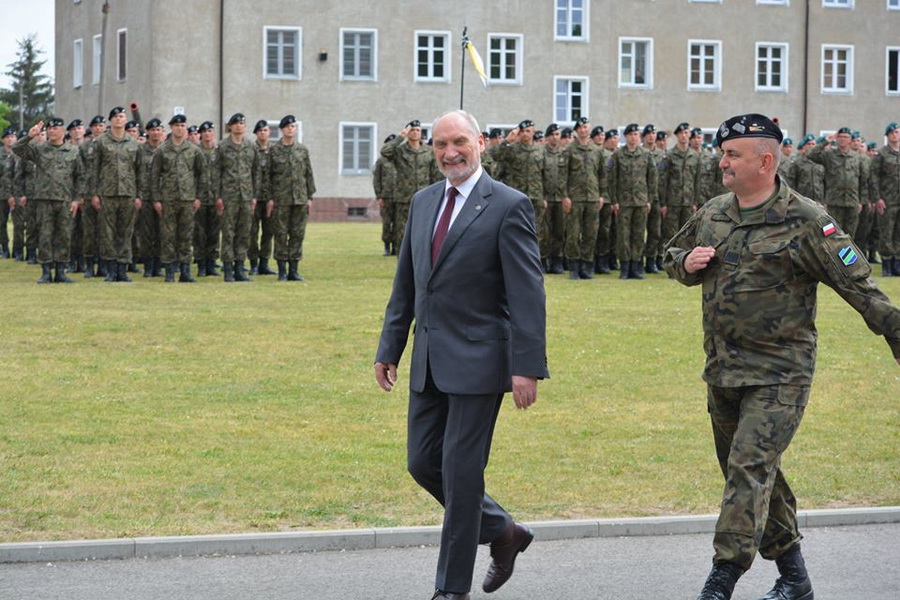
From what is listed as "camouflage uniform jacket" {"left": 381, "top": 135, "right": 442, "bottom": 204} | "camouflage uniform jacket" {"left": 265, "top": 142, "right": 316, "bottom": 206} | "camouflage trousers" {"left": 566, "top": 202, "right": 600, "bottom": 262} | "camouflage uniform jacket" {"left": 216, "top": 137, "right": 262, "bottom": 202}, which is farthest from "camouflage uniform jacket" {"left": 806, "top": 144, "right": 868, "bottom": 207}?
"camouflage uniform jacket" {"left": 216, "top": 137, "right": 262, "bottom": 202}

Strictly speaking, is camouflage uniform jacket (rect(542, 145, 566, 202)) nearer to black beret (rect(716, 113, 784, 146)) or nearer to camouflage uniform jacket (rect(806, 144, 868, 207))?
camouflage uniform jacket (rect(806, 144, 868, 207))

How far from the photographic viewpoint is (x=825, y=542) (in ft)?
27.1

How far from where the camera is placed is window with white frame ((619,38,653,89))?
201 ft

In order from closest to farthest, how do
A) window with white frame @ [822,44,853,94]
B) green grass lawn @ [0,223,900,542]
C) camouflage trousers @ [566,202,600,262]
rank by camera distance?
green grass lawn @ [0,223,900,542] < camouflage trousers @ [566,202,600,262] < window with white frame @ [822,44,853,94]

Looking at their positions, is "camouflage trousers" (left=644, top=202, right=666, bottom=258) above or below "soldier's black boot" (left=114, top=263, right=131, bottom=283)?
above

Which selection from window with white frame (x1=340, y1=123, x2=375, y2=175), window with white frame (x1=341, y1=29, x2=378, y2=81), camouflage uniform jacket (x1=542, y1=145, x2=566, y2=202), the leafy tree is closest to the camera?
camouflage uniform jacket (x1=542, y1=145, x2=566, y2=202)

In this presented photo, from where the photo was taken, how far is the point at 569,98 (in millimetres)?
60500

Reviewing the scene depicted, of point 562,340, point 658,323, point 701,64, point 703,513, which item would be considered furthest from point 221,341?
point 701,64

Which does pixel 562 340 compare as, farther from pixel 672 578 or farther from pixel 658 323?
pixel 672 578

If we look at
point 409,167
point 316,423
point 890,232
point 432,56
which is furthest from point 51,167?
point 432,56

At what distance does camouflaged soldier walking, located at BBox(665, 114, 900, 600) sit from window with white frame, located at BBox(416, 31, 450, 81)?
5288 centimetres

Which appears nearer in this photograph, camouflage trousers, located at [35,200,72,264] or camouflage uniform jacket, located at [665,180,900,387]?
camouflage uniform jacket, located at [665,180,900,387]

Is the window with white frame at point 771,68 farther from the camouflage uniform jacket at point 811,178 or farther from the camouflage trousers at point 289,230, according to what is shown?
the camouflage trousers at point 289,230

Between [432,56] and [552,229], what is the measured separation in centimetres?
3376
